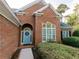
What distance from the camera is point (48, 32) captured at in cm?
2423

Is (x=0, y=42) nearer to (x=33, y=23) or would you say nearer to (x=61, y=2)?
(x=33, y=23)

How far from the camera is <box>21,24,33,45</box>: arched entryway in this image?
25859 mm

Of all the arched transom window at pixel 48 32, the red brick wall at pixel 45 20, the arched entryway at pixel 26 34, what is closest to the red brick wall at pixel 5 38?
the red brick wall at pixel 45 20

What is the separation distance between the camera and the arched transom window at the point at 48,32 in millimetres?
23922

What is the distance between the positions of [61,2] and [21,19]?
33.6 metres

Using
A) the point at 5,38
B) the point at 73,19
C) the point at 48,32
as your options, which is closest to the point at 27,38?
the point at 48,32

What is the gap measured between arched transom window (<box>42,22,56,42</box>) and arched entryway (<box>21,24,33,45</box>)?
290 cm

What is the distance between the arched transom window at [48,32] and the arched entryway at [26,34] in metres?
2.90

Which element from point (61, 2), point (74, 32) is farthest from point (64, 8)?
point (74, 32)

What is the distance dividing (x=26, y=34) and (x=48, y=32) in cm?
431

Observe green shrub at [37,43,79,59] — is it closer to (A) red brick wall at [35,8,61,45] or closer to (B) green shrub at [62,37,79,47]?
(B) green shrub at [62,37,79,47]

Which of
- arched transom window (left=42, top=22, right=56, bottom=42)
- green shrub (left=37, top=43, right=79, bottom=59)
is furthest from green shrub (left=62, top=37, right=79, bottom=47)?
green shrub (left=37, top=43, right=79, bottom=59)

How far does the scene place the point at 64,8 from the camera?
53562 millimetres

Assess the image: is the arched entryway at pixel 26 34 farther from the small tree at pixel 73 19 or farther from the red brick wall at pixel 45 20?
the small tree at pixel 73 19
